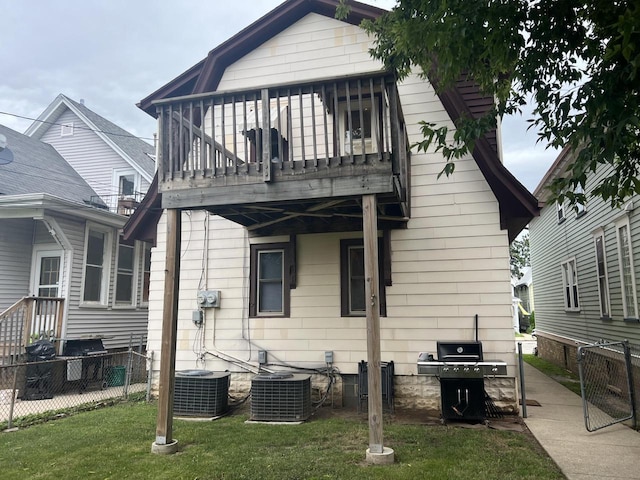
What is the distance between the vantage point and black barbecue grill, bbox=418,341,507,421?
242 inches

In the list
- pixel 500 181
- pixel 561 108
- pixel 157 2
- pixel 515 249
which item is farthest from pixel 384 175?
pixel 515 249

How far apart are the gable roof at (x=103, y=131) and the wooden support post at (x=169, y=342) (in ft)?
33.0

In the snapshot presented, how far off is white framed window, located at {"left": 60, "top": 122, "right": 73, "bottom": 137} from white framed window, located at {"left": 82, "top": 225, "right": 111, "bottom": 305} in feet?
20.7

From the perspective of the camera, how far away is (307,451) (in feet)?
17.1

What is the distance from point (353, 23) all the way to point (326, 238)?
4001 mm

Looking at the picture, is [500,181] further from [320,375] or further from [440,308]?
[320,375]

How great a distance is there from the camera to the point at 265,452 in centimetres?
520

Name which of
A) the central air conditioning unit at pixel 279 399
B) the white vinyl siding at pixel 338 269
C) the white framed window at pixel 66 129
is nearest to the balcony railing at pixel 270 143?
the white vinyl siding at pixel 338 269

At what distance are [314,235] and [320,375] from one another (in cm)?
236

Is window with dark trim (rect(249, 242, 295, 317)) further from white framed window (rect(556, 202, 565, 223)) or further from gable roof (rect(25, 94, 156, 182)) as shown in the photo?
white framed window (rect(556, 202, 565, 223))

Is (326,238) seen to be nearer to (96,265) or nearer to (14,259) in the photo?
(96,265)

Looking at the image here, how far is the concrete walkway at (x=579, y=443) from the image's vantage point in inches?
183

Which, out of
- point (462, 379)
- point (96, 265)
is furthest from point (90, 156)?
point (462, 379)

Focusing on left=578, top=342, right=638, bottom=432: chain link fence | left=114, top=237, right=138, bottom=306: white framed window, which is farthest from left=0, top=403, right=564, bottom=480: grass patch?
left=114, top=237, right=138, bottom=306: white framed window
